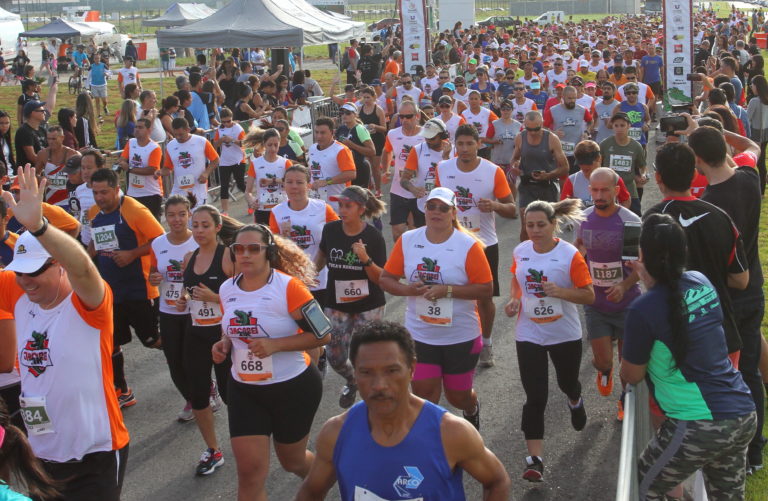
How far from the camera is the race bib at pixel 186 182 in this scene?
1161cm

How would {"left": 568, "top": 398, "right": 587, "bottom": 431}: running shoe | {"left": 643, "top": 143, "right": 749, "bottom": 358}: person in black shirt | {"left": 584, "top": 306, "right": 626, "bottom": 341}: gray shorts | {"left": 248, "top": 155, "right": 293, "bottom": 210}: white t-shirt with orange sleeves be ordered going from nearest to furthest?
{"left": 643, "top": 143, "right": 749, "bottom": 358}: person in black shirt, {"left": 568, "top": 398, "right": 587, "bottom": 431}: running shoe, {"left": 584, "top": 306, "right": 626, "bottom": 341}: gray shorts, {"left": 248, "top": 155, "right": 293, "bottom": 210}: white t-shirt with orange sleeves

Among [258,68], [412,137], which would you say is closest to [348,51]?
[258,68]

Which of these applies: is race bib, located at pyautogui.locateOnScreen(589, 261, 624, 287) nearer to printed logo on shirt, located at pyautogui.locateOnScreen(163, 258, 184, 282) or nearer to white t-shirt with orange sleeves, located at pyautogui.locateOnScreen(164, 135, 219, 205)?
printed logo on shirt, located at pyautogui.locateOnScreen(163, 258, 184, 282)

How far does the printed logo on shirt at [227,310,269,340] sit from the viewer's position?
5211mm

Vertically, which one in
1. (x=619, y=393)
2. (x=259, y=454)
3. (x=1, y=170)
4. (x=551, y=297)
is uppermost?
(x=1, y=170)

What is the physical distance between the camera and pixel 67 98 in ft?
111

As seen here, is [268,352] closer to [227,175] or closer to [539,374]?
[539,374]

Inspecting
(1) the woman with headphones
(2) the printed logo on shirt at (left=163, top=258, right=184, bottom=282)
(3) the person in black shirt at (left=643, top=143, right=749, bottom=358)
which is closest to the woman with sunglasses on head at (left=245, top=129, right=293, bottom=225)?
(2) the printed logo on shirt at (left=163, top=258, right=184, bottom=282)

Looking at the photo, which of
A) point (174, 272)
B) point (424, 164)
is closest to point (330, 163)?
point (424, 164)

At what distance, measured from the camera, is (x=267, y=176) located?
1030 centimetres

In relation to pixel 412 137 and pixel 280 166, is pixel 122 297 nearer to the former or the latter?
pixel 280 166

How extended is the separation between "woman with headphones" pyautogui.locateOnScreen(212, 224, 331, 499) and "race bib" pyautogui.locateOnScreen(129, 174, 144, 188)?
647 centimetres

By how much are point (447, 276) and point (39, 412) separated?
2791 millimetres

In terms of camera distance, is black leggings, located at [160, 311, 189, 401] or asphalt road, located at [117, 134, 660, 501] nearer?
asphalt road, located at [117, 134, 660, 501]
